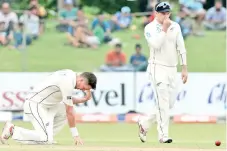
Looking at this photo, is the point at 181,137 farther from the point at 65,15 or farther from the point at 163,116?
the point at 65,15

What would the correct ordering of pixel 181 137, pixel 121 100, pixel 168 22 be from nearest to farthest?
pixel 168 22
pixel 181 137
pixel 121 100

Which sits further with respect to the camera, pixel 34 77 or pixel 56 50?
pixel 56 50

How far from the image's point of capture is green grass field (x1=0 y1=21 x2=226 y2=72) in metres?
21.7

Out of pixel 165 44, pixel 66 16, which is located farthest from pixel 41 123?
pixel 66 16

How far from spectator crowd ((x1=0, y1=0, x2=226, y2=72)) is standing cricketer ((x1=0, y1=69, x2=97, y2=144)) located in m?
8.40

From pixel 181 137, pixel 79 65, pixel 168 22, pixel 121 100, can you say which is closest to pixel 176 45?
pixel 168 22

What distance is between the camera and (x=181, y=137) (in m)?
16.0

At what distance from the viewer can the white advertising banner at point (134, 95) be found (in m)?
20.4

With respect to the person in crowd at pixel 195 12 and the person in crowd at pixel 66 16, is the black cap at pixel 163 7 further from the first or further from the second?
the person in crowd at pixel 195 12

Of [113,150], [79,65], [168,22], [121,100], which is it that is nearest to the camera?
[113,150]

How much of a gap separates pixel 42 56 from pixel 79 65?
0.94 meters

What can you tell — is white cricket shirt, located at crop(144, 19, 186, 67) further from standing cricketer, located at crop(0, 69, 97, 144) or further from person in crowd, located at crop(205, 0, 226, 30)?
person in crowd, located at crop(205, 0, 226, 30)

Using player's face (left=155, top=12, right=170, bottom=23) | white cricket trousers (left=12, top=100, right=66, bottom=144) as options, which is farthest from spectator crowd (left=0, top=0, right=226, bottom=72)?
white cricket trousers (left=12, top=100, right=66, bottom=144)

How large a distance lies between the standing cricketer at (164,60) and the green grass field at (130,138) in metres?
0.47
